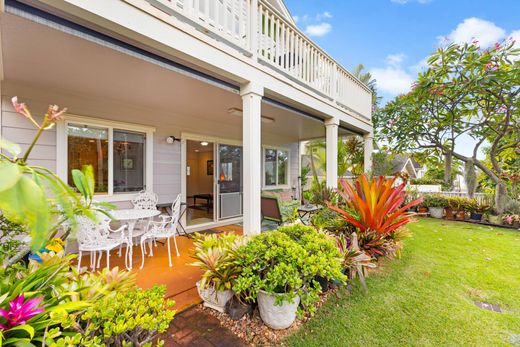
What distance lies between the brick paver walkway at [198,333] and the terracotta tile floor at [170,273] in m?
0.20

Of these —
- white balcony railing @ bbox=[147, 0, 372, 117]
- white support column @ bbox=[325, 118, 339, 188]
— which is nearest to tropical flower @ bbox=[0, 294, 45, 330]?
white balcony railing @ bbox=[147, 0, 372, 117]

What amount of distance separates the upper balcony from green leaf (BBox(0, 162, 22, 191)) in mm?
2283

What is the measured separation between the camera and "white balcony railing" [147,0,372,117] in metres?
2.57

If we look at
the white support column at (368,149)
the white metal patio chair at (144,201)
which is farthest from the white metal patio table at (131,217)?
the white support column at (368,149)

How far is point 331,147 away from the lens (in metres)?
4.79

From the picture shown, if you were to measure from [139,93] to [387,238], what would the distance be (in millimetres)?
4725

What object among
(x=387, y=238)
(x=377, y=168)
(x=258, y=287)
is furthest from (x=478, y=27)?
(x=258, y=287)

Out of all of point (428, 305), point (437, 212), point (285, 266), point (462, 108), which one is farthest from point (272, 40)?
point (437, 212)

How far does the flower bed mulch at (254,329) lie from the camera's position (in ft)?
6.48

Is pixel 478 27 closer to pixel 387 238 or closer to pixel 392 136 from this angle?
pixel 392 136

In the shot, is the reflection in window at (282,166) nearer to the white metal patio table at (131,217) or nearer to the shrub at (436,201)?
the white metal patio table at (131,217)

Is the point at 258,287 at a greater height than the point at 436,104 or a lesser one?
lesser

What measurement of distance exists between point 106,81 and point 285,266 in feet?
11.5

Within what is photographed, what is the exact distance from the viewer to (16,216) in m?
0.55
